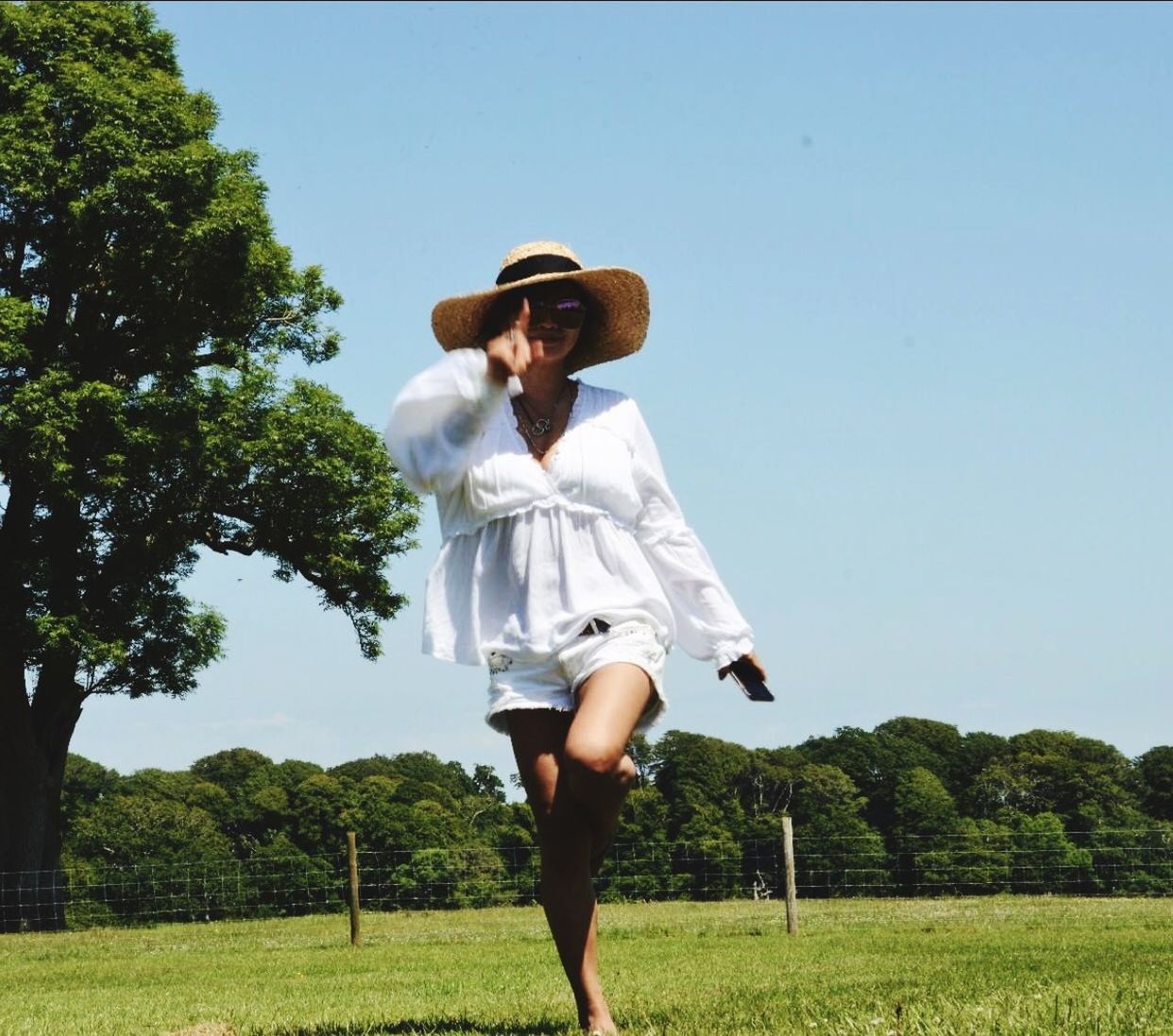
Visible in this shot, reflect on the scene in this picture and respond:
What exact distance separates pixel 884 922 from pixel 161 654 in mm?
12461

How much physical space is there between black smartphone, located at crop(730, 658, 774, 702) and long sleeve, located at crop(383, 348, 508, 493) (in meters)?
1.09

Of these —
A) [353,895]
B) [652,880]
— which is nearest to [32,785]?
[353,895]

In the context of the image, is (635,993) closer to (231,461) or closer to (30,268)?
(231,461)

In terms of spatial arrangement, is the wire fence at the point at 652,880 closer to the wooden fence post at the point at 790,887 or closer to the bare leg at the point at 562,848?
the wooden fence post at the point at 790,887

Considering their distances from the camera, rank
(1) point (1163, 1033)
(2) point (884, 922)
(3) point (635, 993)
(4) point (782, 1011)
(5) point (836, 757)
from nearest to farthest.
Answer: (1) point (1163, 1033) < (4) point (782, 1011) < (3) point (635, 993) < (2) point (884, 922) < (5) point (836, 757)

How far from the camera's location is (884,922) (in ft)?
52.8

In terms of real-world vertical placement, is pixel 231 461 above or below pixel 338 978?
above

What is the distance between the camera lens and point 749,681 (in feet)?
14.9

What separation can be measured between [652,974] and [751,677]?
484cm

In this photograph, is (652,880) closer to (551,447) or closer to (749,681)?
(749,681)

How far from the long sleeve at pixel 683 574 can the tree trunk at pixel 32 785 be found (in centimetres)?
1956

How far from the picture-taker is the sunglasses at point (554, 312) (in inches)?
178

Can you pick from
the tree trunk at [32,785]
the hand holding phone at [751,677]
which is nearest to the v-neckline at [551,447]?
the hand holding phone at [751,677]

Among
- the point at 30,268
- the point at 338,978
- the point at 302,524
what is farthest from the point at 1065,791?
the point at 338,978
